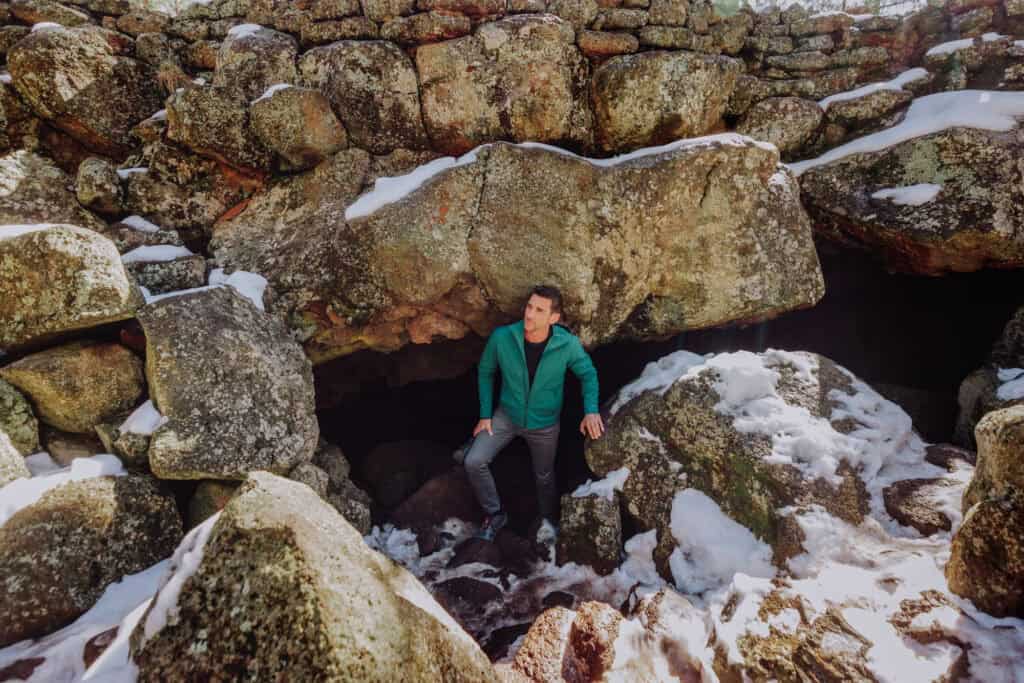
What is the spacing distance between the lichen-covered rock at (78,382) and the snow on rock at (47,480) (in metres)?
0.39

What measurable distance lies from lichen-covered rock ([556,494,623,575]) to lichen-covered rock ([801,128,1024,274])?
14.5ft

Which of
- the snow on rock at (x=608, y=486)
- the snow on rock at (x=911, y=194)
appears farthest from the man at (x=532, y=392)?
the snow on rock at (x=911, y=194)

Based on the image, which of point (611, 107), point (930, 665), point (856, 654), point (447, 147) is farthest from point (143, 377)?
point (930, 665)

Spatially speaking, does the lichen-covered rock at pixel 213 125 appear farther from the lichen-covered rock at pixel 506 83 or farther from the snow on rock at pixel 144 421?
the snow on rock at pixel 144 421

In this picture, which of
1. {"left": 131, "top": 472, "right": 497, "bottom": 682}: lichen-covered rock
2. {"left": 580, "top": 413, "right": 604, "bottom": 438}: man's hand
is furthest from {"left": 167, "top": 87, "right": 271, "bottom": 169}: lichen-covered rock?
{"left": 580, "top": 413, "right": 604, "bottom": 438}: man's hand

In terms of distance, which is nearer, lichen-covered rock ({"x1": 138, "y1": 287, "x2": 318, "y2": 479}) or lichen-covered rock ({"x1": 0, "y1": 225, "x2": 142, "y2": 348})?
lichen-covered rock ({"x1": 0, "y1": 225, "x2": 142, "y2": 348})

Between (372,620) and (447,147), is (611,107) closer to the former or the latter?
(447,147)

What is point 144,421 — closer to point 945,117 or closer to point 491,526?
point 491,526

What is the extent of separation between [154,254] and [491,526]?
448 centimetres

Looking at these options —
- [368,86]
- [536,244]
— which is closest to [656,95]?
[536,244]

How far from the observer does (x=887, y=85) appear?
18.9ft

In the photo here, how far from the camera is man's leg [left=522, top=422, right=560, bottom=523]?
520cm

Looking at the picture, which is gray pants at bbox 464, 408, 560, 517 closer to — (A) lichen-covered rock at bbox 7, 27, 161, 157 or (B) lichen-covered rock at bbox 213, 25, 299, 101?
(B) lichen-covered rock at bbox 213, 25, 299, 101

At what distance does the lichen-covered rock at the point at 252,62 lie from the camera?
497 cm
